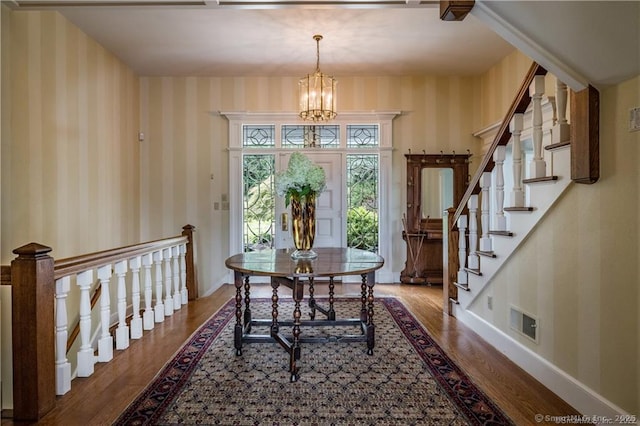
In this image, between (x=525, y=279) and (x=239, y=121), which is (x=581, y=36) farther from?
(x=239, y=121)

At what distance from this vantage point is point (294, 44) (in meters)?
4.05

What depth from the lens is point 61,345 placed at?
2.07 metres

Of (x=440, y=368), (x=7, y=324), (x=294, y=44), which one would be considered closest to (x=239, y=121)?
(x=294, y=44)

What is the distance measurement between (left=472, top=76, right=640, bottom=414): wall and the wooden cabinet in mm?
2836

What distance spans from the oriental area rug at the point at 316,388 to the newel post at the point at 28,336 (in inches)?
18.7

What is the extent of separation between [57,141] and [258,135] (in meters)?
2.47

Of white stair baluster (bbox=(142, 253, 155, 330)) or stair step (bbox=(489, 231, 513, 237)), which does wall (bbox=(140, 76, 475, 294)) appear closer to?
white stair baluster (bbox=(142, 253, 155, 330))

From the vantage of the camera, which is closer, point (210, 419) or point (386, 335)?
point (210, 419)

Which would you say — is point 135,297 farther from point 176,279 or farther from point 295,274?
point 295,274

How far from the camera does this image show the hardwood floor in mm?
1845

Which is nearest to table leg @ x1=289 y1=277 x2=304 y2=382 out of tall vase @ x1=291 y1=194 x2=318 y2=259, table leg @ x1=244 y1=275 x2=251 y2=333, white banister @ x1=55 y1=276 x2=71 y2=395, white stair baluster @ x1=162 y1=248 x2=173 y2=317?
tall vase @ x1=291 y1=194 x2=318 y2=259

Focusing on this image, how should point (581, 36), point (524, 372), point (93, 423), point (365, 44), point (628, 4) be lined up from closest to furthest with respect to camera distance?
point (628, 4) < point (581, 36) < point (93, 423) < point (524, 372) < point (365, 44)

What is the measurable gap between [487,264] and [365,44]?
2.81m

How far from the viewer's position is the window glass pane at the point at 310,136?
16.9 feet
